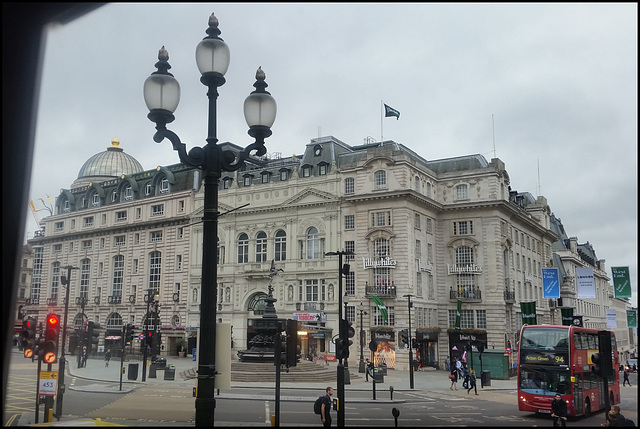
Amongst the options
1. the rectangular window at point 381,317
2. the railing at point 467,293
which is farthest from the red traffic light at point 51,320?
the railing at point 467,293

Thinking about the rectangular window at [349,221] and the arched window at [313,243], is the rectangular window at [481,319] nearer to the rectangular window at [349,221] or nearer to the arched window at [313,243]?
the rectangular window at [349,221]

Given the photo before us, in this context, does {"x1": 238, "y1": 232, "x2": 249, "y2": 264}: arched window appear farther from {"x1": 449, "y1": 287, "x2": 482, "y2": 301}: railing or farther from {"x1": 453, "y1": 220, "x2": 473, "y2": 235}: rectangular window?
{"x1": 453, "y1": 220, "x2": 473, "y2": 235}: rectangular window

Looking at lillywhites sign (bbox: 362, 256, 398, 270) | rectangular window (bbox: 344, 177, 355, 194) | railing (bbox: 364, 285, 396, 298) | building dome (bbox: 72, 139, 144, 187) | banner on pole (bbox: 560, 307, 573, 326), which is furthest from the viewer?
building dome (bbox: 72, 139, 144, 187)

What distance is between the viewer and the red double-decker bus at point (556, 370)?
25.6 meters

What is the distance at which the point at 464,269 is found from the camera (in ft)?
199

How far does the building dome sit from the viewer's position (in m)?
96.6

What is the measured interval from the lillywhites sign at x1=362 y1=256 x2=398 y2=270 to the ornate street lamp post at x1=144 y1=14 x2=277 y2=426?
46.4 meters

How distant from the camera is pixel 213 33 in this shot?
11008 mm

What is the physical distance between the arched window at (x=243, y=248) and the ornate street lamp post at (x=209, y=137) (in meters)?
56.5

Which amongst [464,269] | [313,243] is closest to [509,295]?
[464,269]

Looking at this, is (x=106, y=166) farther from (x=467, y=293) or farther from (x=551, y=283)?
(x=551, y=283)

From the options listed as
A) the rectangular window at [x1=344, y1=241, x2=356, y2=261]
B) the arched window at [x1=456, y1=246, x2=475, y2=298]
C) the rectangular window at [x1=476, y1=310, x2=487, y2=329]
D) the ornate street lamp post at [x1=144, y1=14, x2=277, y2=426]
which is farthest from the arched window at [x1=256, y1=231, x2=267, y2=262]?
the ornate street lamp post at [x1=144, y1=14, x2=277, y2=426]

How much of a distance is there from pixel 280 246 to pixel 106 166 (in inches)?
1824

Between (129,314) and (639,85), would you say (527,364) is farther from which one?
(129,314)
